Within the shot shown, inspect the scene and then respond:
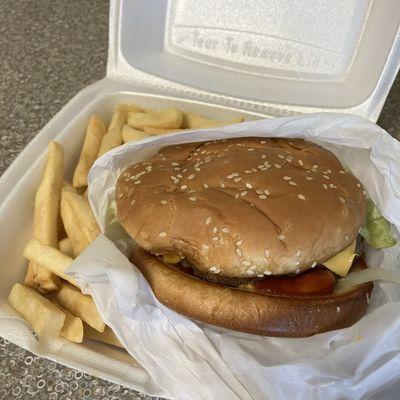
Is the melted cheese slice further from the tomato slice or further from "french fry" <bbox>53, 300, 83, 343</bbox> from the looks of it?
"french fry" <bbox>53, 300, 83, 343</bbox>

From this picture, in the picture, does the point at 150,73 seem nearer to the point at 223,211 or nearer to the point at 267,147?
the point at 267,147

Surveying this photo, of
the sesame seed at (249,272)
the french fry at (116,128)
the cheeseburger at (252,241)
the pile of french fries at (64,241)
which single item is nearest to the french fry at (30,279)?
the pile of french fries at (64,241)

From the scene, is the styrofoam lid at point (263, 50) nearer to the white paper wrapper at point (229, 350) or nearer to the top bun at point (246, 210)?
A: the top bun at point (246, 210)

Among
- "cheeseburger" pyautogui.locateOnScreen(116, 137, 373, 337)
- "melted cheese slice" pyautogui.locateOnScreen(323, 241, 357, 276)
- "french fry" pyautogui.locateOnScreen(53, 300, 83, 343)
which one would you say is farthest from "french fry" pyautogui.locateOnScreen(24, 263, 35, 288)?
"melted cheese slice" pyautogui.locateOnScreen(323, 241, 357, 276)

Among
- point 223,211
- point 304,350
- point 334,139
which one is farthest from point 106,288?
point 334,139

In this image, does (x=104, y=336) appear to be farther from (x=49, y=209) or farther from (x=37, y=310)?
(x=49, y=209)
